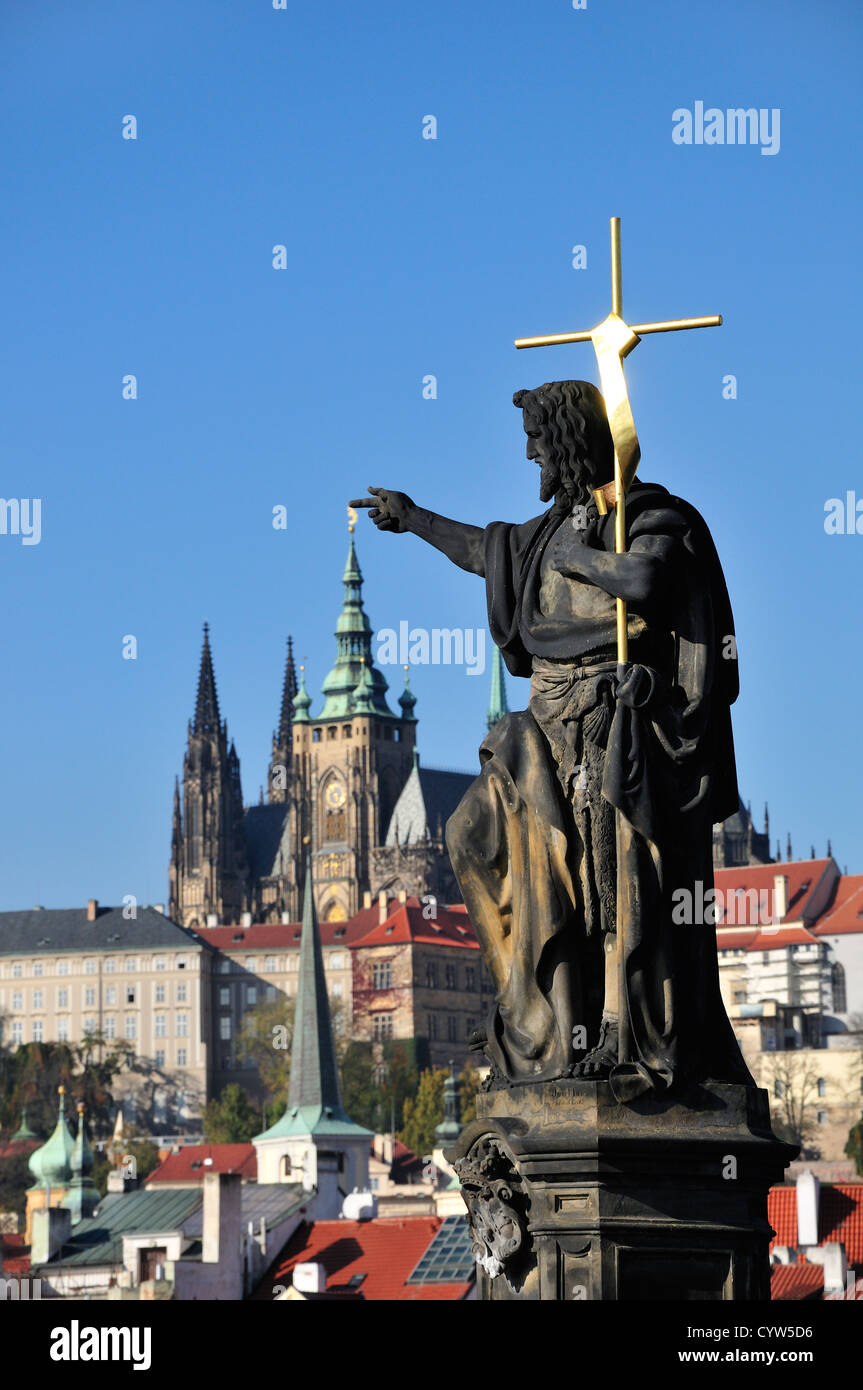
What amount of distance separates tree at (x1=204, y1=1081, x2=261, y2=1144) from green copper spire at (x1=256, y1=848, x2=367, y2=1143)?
92.0 ft

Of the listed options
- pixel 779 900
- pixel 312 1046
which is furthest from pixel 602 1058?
pixel 779 900

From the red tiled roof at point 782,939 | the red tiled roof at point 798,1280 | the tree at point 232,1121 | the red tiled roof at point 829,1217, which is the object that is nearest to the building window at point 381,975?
the tree at point 232,1121

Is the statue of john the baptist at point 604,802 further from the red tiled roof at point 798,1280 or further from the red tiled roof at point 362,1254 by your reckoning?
the red tiled roof at point 362,1254

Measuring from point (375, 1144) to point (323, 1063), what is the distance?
10833 mm

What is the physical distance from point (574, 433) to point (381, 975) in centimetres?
17696

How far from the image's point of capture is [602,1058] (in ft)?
22.4

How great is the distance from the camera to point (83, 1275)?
7400 cm

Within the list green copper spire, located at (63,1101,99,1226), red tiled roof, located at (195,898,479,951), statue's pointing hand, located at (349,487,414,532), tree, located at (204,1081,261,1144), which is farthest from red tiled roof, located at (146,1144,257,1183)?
statue's pointing hand, located at (349,487,414,532)

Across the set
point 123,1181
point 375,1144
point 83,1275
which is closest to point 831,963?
point 375,1144

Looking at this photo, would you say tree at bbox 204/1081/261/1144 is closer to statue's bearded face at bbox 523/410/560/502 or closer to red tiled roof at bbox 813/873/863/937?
red tiled roof at bbox 813/873/863/937

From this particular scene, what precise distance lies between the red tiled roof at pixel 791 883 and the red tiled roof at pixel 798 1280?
112825 mm

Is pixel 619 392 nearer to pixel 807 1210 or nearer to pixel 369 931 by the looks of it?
pixel 807 1210

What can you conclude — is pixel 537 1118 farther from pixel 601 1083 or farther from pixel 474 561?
pixel 474 561
